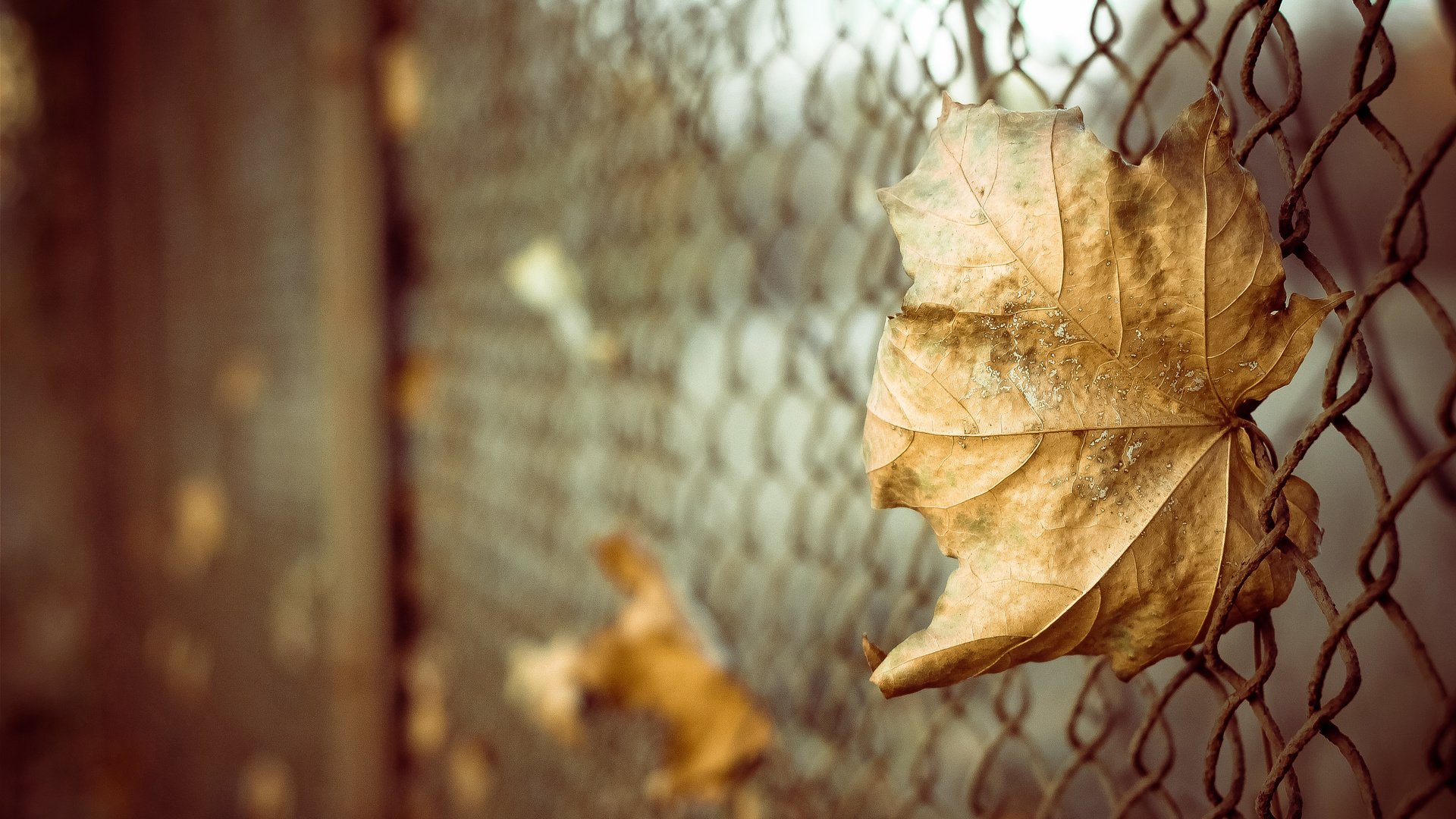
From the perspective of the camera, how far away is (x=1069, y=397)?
454 millimetres

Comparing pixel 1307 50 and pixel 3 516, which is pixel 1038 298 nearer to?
pixel 1307 50

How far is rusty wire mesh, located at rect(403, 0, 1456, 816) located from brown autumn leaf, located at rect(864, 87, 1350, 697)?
1.6 inches

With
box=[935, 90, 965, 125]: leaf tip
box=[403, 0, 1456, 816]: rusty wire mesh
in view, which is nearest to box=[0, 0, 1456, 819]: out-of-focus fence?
box=[403, 0, 1456, 816]: rusty wire mesh

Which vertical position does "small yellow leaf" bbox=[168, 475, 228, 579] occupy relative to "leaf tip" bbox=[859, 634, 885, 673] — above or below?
below

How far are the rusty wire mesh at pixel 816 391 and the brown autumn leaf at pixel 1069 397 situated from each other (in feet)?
0.13

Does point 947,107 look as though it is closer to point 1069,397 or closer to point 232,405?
point 1069,397

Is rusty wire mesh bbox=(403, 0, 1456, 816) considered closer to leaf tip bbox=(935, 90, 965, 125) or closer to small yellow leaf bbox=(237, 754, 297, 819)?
leaf tip bbox=(935, 90, 965, 125)

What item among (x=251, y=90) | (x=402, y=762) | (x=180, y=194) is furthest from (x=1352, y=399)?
(x=180, y=194)

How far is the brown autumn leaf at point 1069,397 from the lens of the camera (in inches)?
16.9

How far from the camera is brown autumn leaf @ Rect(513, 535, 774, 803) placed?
1.01m

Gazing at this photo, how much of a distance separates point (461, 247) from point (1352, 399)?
5.09 ft

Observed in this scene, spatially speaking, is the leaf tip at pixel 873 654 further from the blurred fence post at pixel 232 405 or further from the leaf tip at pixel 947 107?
the blurred fence post at pixel 232 405

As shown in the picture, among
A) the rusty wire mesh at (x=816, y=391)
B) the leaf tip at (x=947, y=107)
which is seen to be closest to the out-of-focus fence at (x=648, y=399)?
the rusty wire mesh at (x=816, y=391)

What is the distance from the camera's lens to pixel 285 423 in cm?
224
